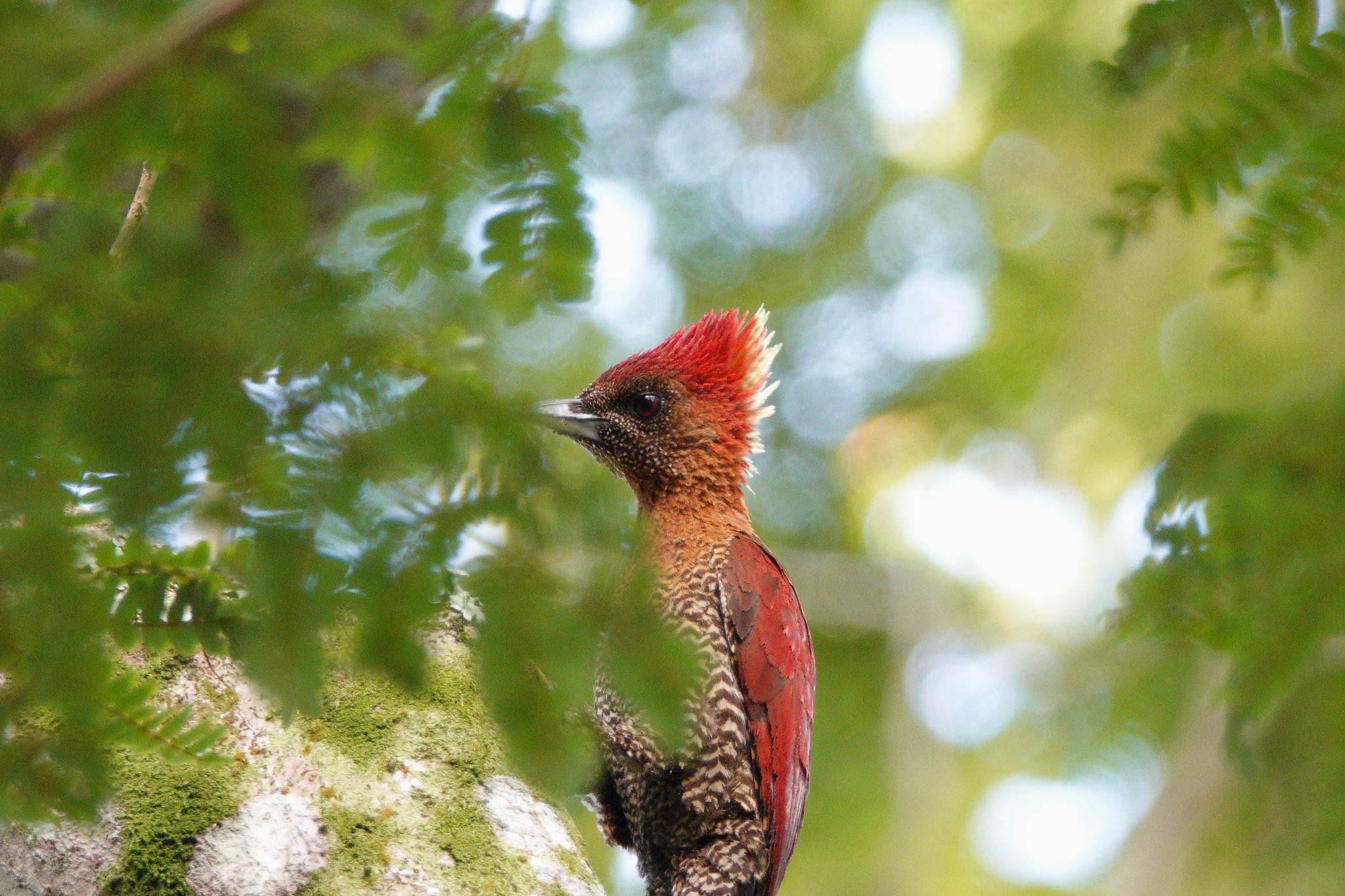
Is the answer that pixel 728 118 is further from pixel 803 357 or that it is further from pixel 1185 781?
pixel 1185 781

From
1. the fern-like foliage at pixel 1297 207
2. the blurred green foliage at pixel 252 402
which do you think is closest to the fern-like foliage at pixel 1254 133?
the fern-like foliage at pixel 1297 207

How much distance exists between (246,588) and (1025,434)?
9.30 meters

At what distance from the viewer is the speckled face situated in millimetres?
4168

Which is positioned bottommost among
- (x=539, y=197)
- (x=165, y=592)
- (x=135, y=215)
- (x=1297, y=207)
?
(x=165, y=592)

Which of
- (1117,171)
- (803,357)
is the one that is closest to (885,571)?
(803,357)

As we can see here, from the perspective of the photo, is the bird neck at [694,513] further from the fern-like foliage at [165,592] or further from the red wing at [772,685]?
the fern-like foliage at [165,592]

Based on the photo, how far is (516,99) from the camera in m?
1.89

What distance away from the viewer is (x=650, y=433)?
4191mm

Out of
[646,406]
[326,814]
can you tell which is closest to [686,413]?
[646,406]

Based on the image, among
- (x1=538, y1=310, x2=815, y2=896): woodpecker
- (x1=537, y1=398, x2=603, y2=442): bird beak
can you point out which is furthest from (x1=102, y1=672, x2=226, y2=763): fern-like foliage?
(x1=537, y1=398, x2=603, y2=442): bird beak

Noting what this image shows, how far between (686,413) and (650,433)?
0.16 meters

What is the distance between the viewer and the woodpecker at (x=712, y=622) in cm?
369

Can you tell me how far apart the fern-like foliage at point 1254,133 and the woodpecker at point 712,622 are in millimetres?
1781

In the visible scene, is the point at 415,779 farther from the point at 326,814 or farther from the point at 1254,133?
the point at 1254,133
